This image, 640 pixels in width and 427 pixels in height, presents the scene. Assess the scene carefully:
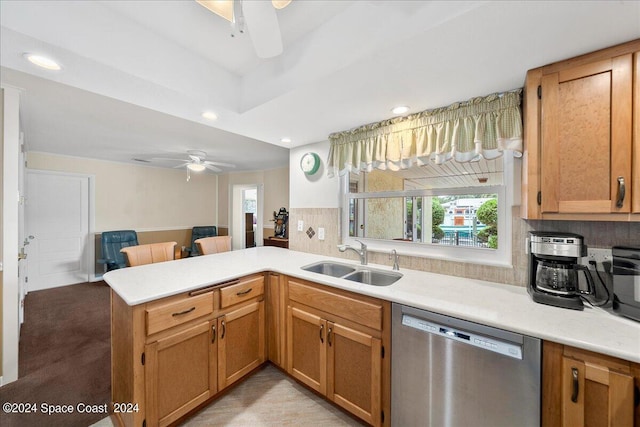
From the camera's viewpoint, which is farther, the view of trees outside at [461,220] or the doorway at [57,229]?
the doorway at [57,229]

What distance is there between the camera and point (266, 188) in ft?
18.5

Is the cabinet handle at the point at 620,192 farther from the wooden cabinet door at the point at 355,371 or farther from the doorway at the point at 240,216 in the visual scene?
the doorway at the point at 240,216

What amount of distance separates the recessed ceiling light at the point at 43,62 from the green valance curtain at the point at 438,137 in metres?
1.88

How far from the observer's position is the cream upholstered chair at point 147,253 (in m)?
2.14

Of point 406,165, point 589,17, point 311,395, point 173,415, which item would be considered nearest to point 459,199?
point 406,165

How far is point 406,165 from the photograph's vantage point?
1.95 metres

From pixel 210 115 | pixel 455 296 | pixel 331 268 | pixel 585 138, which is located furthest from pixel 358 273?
pixel 210 115

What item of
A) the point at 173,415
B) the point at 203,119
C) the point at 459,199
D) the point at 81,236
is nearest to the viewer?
the point at 173,415

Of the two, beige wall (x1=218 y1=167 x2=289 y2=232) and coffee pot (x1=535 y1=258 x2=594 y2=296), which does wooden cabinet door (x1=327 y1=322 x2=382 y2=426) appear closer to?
coffee pot (x1=535 y1=258 x2=594 y2=296)

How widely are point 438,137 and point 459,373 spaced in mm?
1446

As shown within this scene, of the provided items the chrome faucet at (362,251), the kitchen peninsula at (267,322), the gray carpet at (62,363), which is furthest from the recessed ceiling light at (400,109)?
the gray carpet at (62,363)

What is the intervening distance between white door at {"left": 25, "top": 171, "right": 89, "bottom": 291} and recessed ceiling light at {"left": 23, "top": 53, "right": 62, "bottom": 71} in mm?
3943

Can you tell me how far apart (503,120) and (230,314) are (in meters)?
2.18

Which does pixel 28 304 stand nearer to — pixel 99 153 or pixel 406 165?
pixel 99 153
